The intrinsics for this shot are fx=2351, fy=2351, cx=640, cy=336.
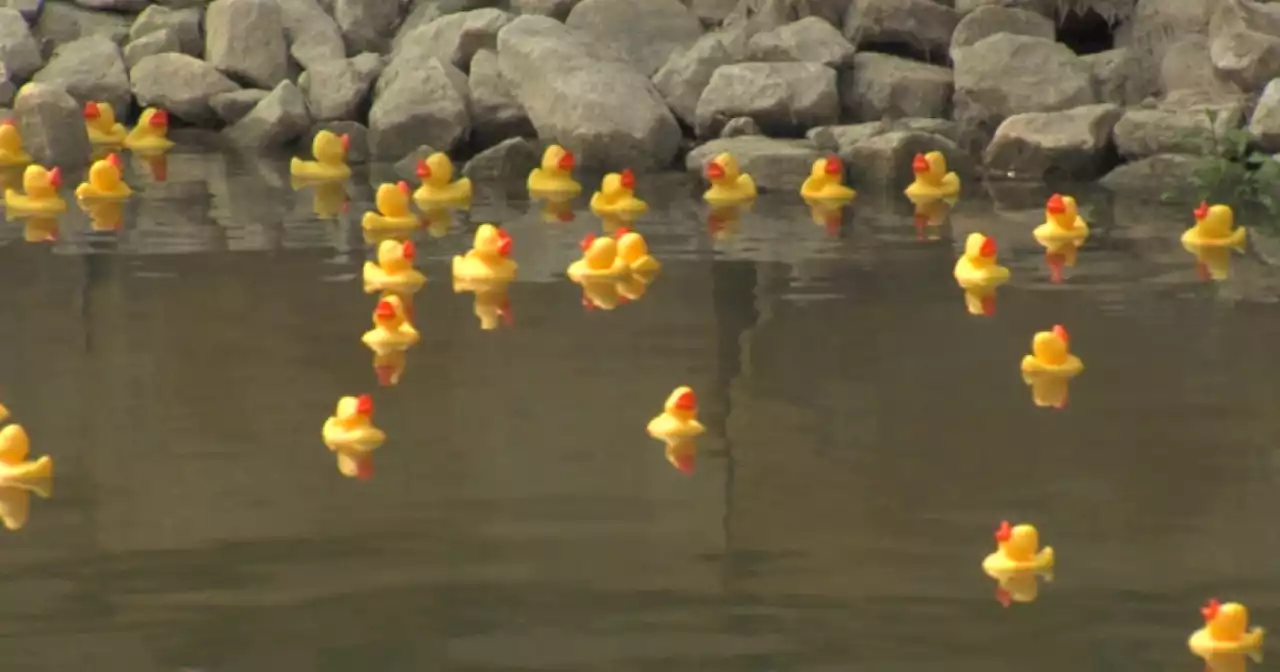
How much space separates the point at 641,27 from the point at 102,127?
10.7ft

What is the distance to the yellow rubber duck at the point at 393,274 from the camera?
8945 mm

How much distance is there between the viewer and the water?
506 centimetres

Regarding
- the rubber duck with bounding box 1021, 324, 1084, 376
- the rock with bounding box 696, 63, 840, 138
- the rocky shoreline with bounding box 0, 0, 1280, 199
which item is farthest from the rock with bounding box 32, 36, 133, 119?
the rubber duck with bounding box 1021, 324, 1084, 376

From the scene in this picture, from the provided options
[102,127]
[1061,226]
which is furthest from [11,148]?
[1061,226]

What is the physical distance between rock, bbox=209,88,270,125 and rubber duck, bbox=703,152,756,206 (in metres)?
3.82

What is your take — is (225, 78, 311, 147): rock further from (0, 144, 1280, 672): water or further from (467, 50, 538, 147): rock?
(0, 144, 1280, 672): water

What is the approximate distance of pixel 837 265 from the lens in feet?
31.4

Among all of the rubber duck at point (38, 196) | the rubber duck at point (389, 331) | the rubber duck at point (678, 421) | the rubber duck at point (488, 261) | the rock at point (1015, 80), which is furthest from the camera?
the rock at point (1015, 80)

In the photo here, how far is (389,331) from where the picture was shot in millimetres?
7930

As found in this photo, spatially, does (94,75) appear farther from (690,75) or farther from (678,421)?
(678,421)

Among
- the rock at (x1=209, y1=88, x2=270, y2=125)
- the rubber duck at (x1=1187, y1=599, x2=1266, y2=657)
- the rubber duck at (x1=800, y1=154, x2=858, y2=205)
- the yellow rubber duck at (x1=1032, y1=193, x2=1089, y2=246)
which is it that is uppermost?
the rubber duck at (x1=1187, y1=599, x2=1266, y2=657)

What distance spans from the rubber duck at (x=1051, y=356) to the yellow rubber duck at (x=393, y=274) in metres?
2.58

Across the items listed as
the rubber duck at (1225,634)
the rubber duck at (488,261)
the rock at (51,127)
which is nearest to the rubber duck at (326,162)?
the rock at (51,127)

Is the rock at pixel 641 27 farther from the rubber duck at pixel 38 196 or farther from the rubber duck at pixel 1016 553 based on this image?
the rubber duck at pixel 1016 553
